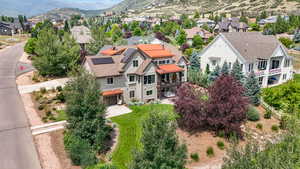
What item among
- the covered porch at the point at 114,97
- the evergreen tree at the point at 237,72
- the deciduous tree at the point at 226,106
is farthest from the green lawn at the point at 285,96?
the covered porch at the point at 114,97

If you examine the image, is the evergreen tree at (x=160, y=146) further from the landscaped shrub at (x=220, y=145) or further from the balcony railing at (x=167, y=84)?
the balcony railing at (x=167, y=84)

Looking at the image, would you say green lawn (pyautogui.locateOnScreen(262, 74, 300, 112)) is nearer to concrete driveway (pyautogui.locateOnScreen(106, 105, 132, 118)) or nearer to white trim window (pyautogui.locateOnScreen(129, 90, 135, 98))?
white trim window (pyautogui.locateOnScreen(129, 90, 135, 98))

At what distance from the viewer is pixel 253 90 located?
34938 millimetres

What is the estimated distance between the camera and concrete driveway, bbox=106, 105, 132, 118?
106 feet

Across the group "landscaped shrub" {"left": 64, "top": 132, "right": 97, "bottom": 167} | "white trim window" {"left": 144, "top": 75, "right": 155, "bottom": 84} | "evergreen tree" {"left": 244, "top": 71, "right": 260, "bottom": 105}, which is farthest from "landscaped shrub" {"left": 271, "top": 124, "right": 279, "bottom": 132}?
"landscaped shrub" {"left": 64, "top": 132, "right": 97, "bottom": 167}

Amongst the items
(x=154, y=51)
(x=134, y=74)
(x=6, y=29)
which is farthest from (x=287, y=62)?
(x=6, y=29)

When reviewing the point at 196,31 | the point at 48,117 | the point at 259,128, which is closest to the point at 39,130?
the point at 48,117

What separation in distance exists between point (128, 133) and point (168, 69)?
563 inches

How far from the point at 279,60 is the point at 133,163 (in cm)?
4007

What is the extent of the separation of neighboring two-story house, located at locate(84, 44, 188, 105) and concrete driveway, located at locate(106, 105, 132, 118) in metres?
1.10

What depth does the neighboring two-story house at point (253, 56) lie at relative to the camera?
4144 centimetres

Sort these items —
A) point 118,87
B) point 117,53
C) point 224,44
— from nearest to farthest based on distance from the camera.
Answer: point 118,87 < point 117,53 < point 224,44

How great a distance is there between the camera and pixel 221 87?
82.1 ft

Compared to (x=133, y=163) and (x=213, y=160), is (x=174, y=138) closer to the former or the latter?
(x=133, y=163)
